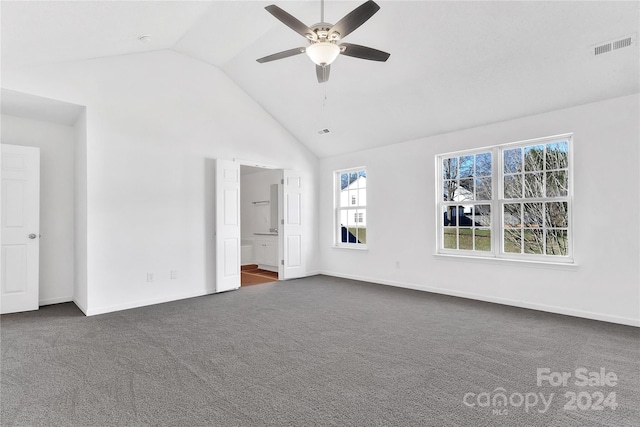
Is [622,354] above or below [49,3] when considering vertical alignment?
below

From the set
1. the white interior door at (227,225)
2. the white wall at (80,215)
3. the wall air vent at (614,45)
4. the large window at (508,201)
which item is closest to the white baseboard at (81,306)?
the white wall at (80,215)

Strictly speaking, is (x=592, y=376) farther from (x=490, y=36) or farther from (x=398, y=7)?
(x=398, y=7)

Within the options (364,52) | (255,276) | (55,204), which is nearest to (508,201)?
(364,52)

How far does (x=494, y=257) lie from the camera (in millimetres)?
4922

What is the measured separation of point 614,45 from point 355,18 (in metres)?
2.81

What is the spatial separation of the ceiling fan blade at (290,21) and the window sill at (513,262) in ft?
12.8

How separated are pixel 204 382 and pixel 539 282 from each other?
13.9 feet

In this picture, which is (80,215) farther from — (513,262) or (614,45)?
(614,45)

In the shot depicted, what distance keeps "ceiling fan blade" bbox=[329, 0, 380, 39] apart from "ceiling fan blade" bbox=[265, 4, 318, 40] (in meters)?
0.18

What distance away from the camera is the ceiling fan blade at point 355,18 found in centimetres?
243

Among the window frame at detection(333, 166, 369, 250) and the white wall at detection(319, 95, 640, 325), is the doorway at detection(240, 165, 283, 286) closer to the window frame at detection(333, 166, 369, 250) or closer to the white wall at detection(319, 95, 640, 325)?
the window frame at detection(333, 166, 369, 250)

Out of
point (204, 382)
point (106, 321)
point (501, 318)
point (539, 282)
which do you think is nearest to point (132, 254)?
point (106, 321)

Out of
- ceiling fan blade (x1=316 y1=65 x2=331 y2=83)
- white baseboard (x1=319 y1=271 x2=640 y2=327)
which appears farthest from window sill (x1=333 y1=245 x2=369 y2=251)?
ceiling fan blade (x1=316 y1=65 x2=331 y2=83)

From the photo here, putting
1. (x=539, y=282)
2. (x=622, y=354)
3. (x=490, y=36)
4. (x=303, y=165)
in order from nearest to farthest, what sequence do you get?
(x=622, y=354) < (x=490, y=36) < (x=539, y=282) < (x=303, y=165)
